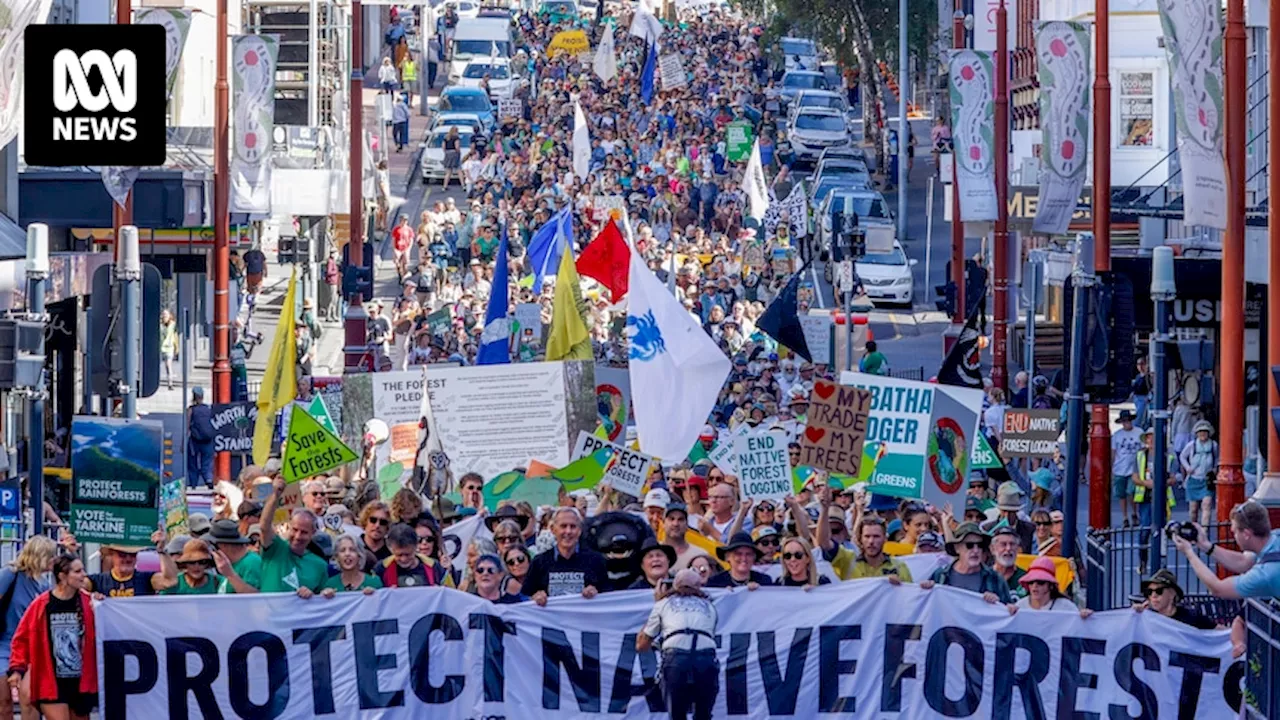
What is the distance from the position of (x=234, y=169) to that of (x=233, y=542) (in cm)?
1746

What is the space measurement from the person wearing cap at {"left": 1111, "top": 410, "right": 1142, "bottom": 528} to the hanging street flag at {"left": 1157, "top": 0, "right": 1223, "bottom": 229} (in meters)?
8.63

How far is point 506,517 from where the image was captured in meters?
17.2

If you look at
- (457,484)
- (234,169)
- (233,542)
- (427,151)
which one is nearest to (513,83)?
(427,151)

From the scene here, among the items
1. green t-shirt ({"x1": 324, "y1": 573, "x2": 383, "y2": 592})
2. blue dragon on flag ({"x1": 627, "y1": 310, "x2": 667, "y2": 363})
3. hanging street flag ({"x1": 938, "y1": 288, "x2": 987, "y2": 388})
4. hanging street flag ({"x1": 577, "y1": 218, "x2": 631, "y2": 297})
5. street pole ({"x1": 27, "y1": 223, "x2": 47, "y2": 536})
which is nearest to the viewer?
green t-shirt ({"x1": 324, "y1": 573, "x2": 383, "y2": 592})

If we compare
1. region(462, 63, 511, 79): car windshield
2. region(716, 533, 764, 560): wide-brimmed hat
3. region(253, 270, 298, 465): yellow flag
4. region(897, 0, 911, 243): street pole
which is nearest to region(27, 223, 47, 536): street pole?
region(253, 270, 298, 465): yellow flag

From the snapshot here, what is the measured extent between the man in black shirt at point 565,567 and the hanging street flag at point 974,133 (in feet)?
70.6

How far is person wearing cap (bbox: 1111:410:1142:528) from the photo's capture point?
29.2 m

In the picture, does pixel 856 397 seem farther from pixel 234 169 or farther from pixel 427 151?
pixel 427 151

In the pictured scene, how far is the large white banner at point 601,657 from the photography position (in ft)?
49.0

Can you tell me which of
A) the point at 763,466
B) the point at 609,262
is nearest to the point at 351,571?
the point at 763,466

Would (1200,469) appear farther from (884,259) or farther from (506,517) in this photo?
(884,259)

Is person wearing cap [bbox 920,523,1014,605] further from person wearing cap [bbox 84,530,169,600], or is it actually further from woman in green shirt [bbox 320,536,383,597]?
person wearing cap [bbox 84,530,169,600]

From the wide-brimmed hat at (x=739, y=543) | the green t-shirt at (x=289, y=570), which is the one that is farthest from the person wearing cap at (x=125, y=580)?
the wide-brimmed hat at (x=739, y=543)

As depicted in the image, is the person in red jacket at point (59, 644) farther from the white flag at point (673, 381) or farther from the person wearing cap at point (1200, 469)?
the person wearing cap at point (1200, 469)
